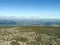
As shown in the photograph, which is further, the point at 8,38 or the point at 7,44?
the point at 8,38

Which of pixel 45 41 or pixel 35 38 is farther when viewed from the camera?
pixel 35 38

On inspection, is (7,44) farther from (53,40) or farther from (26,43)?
(53,40)

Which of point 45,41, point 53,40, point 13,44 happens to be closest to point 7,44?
point 13,44

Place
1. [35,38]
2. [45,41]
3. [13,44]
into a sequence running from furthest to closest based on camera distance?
[35,38], [45,41], [13,44]

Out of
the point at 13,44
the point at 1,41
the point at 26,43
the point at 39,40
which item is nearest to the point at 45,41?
the point at 39,40

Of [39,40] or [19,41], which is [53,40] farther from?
[19,41]

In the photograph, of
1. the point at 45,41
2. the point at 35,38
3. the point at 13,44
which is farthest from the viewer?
the point at 35,38

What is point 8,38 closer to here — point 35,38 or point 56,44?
point 35,38
